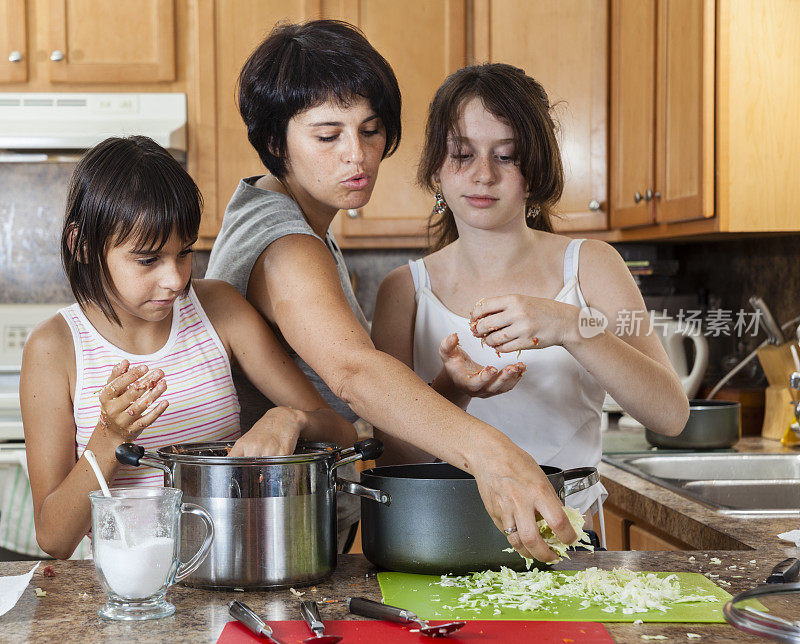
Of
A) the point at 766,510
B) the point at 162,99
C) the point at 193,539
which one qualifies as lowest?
the point at 766,510

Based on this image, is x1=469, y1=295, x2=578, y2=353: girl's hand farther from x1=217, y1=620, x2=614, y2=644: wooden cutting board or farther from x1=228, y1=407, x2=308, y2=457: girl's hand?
x1=217, y1=620, x2=614, y2=644: wooden cutting board

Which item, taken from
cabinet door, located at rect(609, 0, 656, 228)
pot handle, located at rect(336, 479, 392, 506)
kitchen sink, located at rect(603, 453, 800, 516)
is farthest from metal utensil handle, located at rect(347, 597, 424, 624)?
cabinet door, located at rect(609, 0, 656, 228)

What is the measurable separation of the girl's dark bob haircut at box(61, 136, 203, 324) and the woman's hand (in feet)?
1.78

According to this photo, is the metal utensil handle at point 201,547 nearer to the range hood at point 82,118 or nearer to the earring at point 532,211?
the earring at point 532,211

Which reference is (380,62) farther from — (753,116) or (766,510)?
(753,116)

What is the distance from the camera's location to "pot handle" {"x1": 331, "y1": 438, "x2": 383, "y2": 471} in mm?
990

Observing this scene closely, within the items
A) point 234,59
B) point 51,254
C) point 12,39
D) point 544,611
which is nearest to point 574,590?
point 544,611

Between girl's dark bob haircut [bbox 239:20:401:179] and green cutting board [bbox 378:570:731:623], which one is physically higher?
girl's dark bob haircut [bbox 239:20:401:179]

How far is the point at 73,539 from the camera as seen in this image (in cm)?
115

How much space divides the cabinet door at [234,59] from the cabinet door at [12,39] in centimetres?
61

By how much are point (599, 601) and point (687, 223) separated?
1.70 metres

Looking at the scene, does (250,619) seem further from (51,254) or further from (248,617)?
(51,254)

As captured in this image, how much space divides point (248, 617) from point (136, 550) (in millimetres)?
125

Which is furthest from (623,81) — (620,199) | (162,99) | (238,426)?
(238,426)
